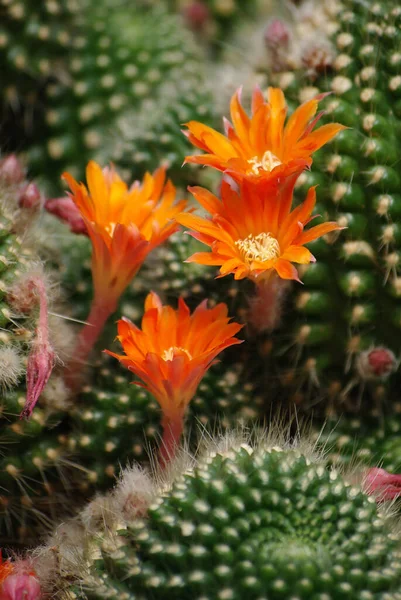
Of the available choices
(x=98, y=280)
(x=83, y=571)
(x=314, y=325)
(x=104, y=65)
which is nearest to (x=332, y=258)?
(x=314, y=325)

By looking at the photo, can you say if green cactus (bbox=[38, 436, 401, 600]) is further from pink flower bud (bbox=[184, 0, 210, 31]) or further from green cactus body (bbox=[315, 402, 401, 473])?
pink flower bud (bbox=[184, 0, 210, 31])

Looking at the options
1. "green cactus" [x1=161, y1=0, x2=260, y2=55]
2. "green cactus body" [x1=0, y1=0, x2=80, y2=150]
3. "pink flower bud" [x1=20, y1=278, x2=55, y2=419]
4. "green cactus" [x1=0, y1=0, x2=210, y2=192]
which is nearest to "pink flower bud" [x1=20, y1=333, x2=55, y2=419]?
"pink flower bud" [x1=20, y1=278, x2=55, y2=419]

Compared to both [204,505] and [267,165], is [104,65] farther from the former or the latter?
[204,505]

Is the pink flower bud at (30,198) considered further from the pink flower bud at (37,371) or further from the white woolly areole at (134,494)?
the white woolly areole at (134,494)

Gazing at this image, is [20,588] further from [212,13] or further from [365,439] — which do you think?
[212,13]

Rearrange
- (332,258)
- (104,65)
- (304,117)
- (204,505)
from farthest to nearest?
(104,65) < (332,258) < (304,117) < (204,505)
